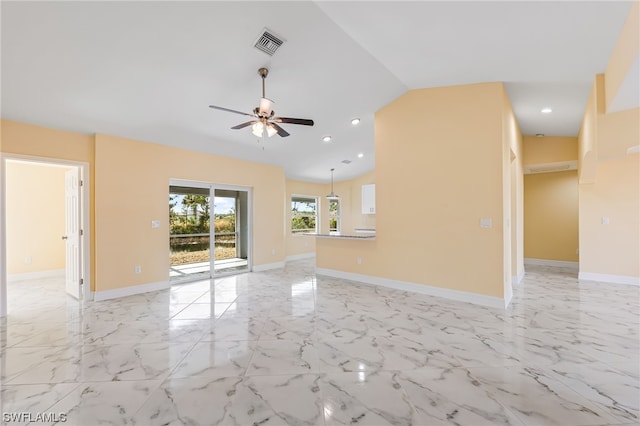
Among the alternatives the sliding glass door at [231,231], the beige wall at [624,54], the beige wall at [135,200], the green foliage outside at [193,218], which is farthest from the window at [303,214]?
the beige wall at [624,54]

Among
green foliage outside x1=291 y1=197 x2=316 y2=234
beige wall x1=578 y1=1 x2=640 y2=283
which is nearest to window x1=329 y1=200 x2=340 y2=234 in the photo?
green foliage outside x1=291 y1=197 x2=316 y2=234

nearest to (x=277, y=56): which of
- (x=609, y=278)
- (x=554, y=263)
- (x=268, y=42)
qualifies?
(x=268, y=42)

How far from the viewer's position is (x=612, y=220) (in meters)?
4.77

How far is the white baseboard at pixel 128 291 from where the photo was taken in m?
3.95

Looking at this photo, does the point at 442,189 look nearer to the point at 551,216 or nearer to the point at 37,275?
the point at 551,216

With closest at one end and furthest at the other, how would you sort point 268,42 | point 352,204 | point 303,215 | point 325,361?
point 325,361, point 268,42, point 303,215, point 352,204

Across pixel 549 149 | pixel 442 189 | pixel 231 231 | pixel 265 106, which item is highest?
pixel 549 149

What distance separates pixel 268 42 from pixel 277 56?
0.25 m

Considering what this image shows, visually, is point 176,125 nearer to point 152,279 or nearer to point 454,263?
point 152,279

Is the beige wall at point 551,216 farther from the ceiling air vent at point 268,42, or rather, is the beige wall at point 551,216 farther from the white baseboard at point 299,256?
the ceiling air vent at point 268,42

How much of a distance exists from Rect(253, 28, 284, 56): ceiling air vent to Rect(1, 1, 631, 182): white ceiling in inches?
2.5

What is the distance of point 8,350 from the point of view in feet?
8.19

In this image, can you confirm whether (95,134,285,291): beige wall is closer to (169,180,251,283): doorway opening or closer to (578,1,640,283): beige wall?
(169,180,251,283): doorway opening

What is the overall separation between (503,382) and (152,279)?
510cm
